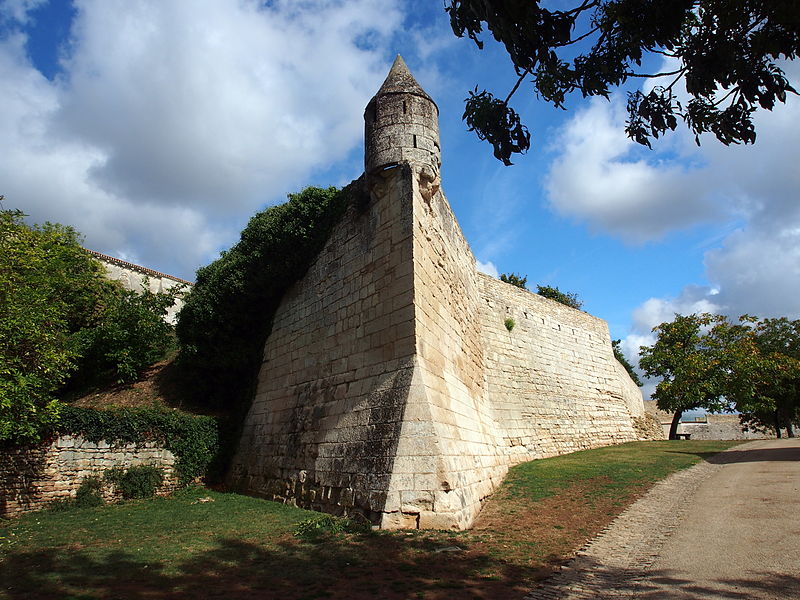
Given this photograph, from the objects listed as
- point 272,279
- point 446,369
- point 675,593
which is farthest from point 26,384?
point 675,593

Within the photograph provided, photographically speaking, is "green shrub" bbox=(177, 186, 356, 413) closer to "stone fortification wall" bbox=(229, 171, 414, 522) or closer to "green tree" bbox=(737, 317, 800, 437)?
"stone fortification wall" bbox=(229, 171, 414, 522)

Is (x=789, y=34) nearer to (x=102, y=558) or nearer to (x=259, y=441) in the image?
(x=102, y=558)

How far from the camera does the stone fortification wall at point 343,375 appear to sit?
785 centimetres

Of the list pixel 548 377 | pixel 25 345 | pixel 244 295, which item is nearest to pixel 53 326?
pixel 25 345

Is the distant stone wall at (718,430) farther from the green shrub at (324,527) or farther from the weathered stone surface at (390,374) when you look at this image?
the green shrub at (324,527)

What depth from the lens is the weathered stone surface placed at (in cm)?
734

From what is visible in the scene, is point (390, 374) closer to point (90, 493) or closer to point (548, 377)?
point (90, 493)

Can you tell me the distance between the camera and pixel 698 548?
5812 mm

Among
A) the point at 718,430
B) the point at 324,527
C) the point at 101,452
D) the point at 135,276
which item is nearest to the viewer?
the point at 324,527

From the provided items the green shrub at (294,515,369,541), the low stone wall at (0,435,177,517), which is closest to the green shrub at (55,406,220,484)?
the low stone wall at (0,435,177,517)

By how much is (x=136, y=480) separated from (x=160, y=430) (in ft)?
4.27

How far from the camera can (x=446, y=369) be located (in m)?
9.37

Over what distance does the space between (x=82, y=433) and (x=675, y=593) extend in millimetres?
12132

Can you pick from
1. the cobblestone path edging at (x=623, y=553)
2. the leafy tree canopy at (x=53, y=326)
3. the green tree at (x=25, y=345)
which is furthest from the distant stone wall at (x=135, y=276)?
the cobblestone path edging at (x=623, y=553)
